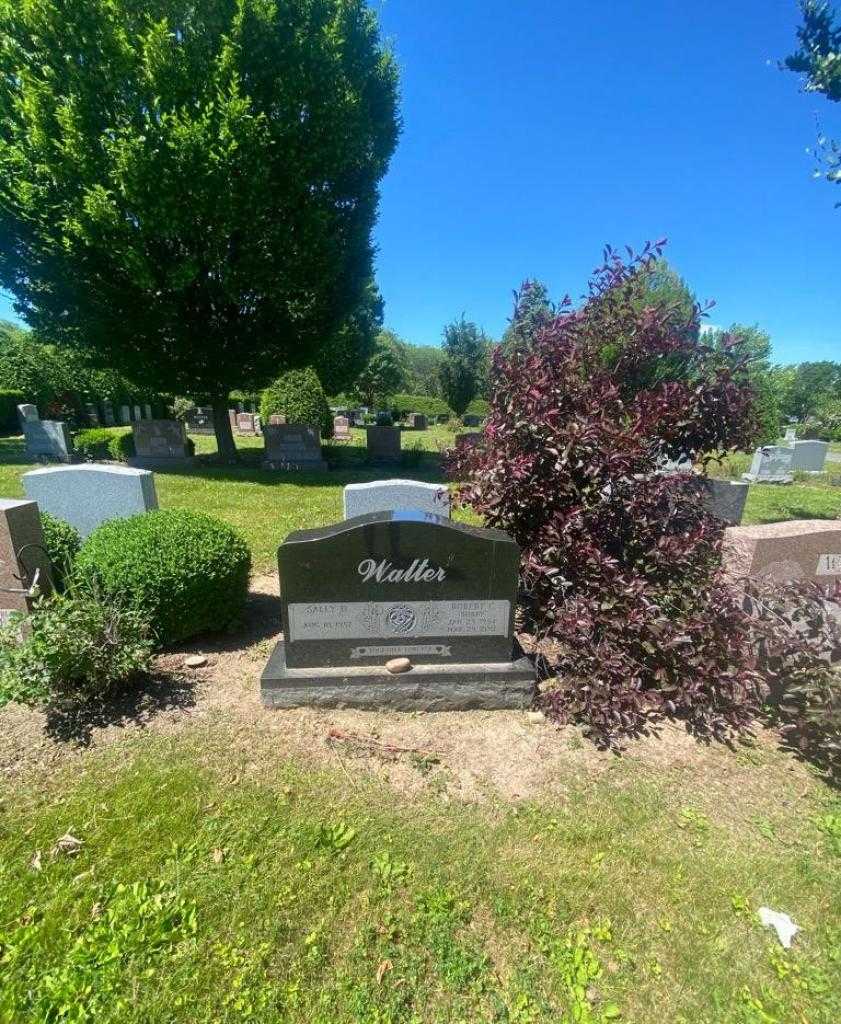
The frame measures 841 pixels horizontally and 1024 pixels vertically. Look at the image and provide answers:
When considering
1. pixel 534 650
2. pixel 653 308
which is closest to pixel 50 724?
pixel 534 650

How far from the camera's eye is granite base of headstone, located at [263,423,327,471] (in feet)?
51.9

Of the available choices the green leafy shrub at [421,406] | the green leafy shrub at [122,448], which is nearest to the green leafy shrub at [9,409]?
the green leafy shrub at [122,448]

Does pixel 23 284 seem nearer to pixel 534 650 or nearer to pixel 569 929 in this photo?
pixel 534 650

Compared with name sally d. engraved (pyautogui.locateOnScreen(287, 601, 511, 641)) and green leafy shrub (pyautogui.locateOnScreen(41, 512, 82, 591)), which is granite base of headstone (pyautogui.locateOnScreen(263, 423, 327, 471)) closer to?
green leafy shrub (pyautogui.locateOnScreen(41, 512, 82, 591))

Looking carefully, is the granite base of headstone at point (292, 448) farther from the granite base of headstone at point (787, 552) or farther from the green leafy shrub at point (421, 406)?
the green leafy shrub at point (421, 406)

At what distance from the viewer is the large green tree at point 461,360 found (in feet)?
105

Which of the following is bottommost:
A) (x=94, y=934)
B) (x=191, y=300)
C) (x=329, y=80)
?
(x=94, y=934)

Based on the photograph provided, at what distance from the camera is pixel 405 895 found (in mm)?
2273

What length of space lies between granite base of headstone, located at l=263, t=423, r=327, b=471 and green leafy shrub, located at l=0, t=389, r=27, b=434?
17.7 meters

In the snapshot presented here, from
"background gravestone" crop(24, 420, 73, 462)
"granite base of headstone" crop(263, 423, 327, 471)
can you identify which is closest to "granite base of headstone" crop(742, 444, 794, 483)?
"granite base of headstone" crop(263, 423, 327, 471)

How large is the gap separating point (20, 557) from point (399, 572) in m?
2.98

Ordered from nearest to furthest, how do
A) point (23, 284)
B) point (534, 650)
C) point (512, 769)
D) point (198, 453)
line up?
1. point (512, 769)
2. point (534, 650)
3. point (23, 284)
4. point (198, 453)

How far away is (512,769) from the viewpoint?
3092 mm

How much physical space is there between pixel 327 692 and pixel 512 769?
140 cm
